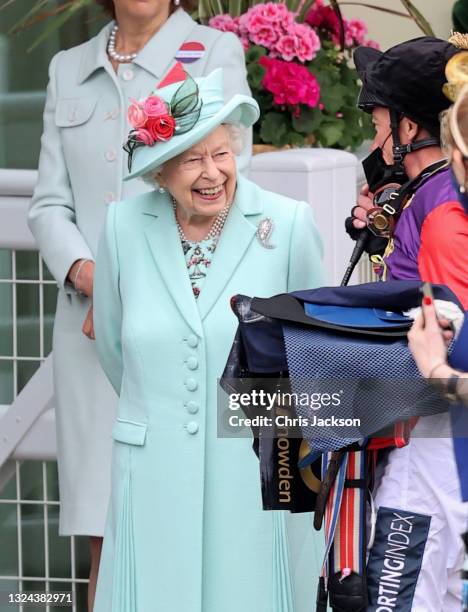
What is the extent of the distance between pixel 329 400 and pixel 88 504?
1767mm

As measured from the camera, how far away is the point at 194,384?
401cm

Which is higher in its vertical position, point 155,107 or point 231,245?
point 155,107

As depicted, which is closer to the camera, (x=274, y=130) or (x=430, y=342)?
(x=430, y=342)

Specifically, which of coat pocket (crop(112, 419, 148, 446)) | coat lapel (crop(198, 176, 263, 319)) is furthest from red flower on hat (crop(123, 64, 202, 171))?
coat pocket (crop(112, 419, 148, 446))

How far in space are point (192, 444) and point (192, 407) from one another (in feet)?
0.31

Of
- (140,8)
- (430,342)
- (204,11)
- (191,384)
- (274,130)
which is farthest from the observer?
(204,11)

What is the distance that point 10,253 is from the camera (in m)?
5.55

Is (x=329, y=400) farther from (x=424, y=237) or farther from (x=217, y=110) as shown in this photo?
(x=217, y=110)

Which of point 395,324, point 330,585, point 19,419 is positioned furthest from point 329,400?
point 19,419

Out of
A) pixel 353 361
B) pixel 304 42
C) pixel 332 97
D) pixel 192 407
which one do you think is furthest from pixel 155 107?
pixel 332 97

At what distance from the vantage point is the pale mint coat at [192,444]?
4.02 meters

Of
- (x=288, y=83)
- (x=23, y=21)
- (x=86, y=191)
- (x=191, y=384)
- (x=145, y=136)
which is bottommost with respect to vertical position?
(x=191, y=384)

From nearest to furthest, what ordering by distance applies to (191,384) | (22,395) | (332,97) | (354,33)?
(191,384)
(22,395)
(332,97)
(354,33)

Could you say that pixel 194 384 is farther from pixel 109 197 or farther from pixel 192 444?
pixel 109 197
